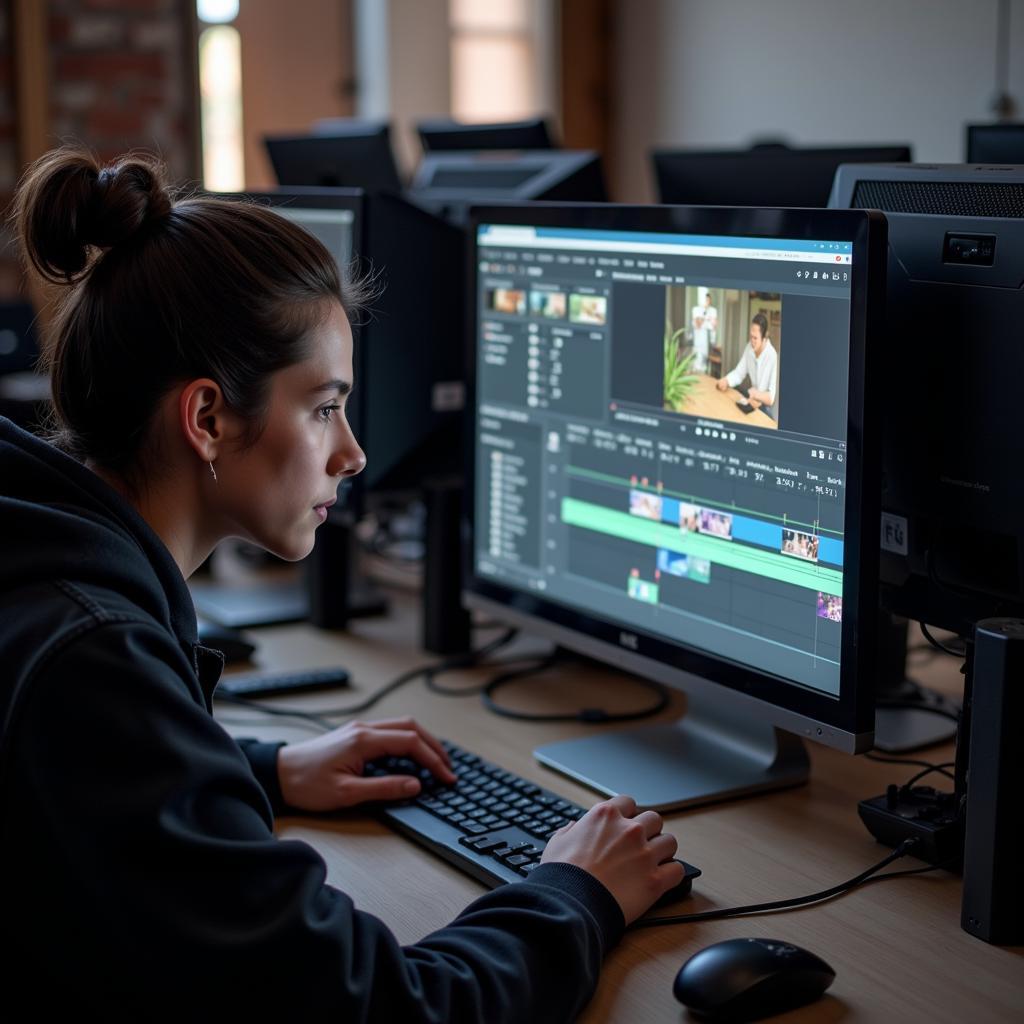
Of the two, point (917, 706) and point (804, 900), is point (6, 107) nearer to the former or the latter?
point (917, 706)

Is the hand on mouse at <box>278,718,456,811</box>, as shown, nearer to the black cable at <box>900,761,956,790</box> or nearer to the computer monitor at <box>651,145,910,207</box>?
the black cable at <box>900,761,956,790</box>

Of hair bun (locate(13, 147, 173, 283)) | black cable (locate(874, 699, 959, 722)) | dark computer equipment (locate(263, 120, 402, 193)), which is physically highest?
dark computer equipment (locate(263, 120, 402, 193))

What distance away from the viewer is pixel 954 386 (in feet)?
3.89

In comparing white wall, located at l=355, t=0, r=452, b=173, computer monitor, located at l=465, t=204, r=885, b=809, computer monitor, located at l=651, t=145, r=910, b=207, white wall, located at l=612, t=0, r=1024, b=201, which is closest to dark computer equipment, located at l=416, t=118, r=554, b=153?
computer monitor, located at l=651, t=145, r=910, b=207

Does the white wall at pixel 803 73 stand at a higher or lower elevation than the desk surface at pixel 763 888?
higher

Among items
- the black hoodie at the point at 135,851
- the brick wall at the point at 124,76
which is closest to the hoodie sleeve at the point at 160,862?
the black hoodie at the point at 135,851

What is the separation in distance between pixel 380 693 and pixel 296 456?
0.63 metres

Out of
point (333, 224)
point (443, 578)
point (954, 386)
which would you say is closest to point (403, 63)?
point (333, 224)

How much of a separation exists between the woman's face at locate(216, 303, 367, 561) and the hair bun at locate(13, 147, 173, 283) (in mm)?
150

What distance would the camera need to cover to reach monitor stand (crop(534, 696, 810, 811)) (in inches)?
49.7

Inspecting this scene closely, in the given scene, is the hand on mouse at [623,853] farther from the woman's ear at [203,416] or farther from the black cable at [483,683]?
the black cable at [483,683]

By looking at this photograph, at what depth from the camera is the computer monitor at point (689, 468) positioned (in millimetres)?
1103

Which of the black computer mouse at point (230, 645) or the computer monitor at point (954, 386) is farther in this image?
the black computer mouse at point (230, 645)

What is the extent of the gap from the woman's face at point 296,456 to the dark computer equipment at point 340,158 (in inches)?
47.0
